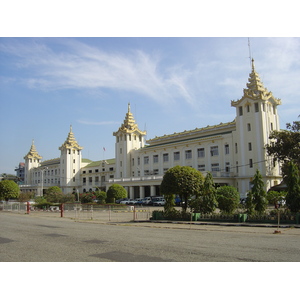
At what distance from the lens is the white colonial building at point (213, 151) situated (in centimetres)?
5378

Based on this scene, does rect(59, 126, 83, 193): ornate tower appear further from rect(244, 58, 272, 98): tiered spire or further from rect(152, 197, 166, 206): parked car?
rect(244, 58, 272, 98): tiered spire

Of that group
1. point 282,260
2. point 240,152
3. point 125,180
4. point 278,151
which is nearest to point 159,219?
point 282,260

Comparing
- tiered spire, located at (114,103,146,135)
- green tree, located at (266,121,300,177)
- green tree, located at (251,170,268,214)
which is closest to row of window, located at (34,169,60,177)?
tiered spire, located at (114,103,146,135)

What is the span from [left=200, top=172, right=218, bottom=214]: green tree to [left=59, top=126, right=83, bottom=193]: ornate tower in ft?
266

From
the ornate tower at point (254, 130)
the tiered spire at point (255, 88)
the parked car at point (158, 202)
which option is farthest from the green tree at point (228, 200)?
the tiered spire at point (255, 88)

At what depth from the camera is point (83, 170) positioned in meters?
102

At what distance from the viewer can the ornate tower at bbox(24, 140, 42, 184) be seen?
121 m

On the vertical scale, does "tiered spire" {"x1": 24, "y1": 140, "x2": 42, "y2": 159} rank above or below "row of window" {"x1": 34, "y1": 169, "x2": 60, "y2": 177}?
above

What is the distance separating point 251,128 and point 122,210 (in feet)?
88.5

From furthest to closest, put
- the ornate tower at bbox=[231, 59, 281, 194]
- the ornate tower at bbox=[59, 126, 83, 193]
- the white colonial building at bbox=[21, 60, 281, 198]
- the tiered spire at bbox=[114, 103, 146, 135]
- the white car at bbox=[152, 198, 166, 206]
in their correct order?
the ornate tower at bbox=[59, 126, 83, 193]
the tiered spire at bbox=[114, 103, 146, 135]
the white colonial building at bbox=[21, 60, 281, 198]
the ornate tower at bbox=[231, 59, 281, 194]
the white car at bbox=[152, 198, 166, 206]

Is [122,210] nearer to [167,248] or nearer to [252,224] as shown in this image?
[252,224]

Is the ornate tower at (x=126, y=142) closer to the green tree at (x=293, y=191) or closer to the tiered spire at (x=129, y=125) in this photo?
the tiered spire at (x=129, y=125)

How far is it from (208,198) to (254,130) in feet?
113

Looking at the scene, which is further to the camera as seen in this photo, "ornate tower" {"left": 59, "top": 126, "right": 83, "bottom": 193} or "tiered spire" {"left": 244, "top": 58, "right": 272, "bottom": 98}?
"ornate tower" {"left": 59, "top": 126, "right": 83, "bottom": 193}
